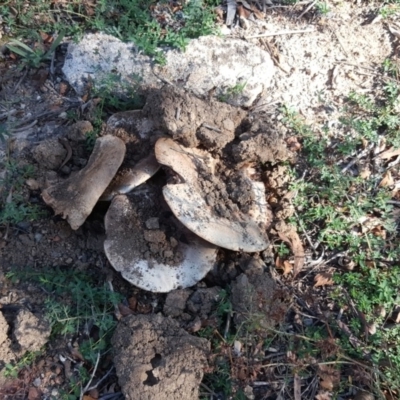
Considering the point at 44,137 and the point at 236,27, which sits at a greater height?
the point at 236,27

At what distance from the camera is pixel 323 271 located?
3.34m

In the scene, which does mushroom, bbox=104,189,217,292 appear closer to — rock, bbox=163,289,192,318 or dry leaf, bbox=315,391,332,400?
rock, bbox=163,289,192,318

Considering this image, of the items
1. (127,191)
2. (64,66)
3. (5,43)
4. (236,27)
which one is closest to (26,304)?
(127,191)

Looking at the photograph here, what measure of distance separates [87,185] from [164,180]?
0.48m

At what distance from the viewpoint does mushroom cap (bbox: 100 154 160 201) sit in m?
3.17

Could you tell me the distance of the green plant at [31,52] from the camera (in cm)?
385

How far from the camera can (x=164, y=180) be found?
10.8 feet

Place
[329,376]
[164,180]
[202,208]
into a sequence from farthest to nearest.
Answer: [164,180] < [202,208] < [329,376]

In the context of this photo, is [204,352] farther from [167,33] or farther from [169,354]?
[167,33]

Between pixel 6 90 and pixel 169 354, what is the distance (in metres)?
2.23

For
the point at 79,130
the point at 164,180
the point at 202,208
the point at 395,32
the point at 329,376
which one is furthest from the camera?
the point at 395,32

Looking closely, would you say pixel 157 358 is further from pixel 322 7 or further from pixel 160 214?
pixel 322 7

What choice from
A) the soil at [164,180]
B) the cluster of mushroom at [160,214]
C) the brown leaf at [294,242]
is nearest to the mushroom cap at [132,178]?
the cluster of mushroom at [160,214]

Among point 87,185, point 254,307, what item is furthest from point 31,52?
point 254,307
